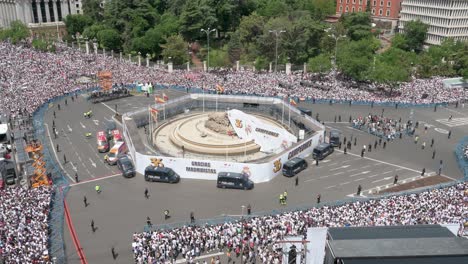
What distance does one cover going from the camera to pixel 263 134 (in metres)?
50.0

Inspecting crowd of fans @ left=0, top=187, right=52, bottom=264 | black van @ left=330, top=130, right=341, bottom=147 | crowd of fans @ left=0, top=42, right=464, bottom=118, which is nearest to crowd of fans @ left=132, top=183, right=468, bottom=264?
crowd of fans @ left=0, top=187, right=52, bottom=264

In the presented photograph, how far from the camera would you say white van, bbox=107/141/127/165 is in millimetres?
47125

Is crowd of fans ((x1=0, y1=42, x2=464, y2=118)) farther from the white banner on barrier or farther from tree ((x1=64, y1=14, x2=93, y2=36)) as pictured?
tree ((x1=64, y1=14, x2=93, y2=36))

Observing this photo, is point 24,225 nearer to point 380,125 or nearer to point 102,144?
point 102,144

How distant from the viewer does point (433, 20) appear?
107500 mm

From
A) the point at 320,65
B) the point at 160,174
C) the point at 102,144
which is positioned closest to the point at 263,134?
the point at 160,174

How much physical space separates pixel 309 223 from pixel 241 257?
590 centimetres

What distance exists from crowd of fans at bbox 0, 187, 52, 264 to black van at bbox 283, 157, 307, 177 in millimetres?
21567

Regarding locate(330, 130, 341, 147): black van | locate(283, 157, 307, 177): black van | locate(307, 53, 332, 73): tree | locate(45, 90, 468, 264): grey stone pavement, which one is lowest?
locate(45, 90, 468, 264): grey stone pavement

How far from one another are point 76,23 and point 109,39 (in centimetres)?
2420

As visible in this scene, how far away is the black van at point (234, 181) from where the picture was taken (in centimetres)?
4188

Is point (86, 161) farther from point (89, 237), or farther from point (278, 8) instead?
point (278, 8)

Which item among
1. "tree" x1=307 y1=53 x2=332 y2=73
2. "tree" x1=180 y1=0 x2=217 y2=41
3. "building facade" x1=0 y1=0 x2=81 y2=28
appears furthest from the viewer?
"building facade" x1=0 y1=0 x2=81 y2=28

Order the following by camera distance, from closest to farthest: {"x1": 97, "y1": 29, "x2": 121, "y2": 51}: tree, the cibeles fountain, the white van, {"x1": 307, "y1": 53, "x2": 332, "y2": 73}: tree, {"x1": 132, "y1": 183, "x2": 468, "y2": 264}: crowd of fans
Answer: {"x1": 132, "y1": 183, "x2": 468, "y2": 264}: crowd of fans → the white van → the cibeles fountain → {"x1": 307, "y1": 53, "x2": 332, "y2": 73}: tree → {"x1": 97, "y1": 29, "x2": 121, "y2": 51}: tree
